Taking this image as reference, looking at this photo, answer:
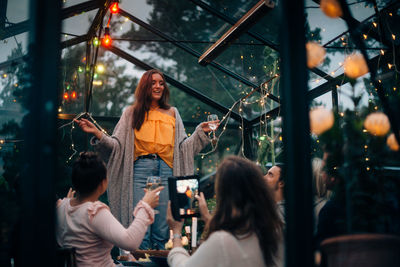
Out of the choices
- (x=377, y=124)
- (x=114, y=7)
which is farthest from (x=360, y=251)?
(x=114, y=7)

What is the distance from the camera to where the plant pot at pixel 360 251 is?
4.49 feet

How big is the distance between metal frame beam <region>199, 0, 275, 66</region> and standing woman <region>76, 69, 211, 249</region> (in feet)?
1.98

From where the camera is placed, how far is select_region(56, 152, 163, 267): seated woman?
1580 millimetres

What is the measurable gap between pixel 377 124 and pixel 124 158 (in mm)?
2016

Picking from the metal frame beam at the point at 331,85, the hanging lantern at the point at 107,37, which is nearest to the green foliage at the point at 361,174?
the metal frame beam at the point at 331,85

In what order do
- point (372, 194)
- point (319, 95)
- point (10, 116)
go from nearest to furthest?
point (372, 194) < point (10, 116) < point (319, 95)

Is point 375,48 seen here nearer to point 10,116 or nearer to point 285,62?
point 285,62

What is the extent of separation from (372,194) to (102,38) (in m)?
3.75

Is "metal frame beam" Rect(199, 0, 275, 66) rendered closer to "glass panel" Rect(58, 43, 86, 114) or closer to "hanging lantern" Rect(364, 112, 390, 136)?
"hanging lantern" Rect(364, 112, 390, 136)

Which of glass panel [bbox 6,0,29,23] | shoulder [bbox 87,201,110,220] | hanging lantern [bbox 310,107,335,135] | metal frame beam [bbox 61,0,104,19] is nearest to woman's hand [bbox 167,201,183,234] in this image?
shoulder [bbox 87,201,110,220]

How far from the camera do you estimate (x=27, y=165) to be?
95cm

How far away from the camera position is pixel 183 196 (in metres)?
1.68

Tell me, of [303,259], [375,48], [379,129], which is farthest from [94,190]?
[375,48]

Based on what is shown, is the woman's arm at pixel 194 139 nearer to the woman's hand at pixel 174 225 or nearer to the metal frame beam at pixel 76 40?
the woman's hand at pixel 174 225
